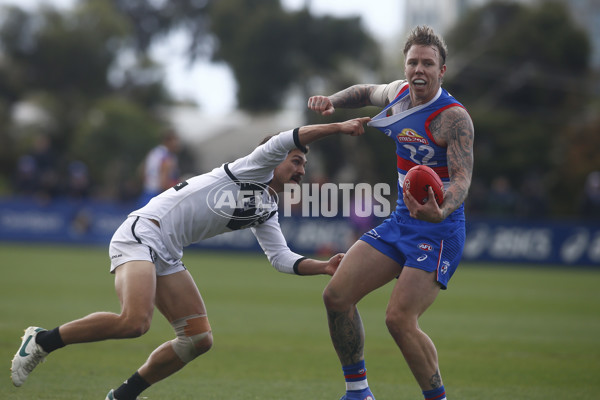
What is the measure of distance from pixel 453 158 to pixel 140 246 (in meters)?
2.52

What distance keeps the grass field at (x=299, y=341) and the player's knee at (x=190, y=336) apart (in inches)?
28.7

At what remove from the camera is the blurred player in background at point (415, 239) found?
6258 mm

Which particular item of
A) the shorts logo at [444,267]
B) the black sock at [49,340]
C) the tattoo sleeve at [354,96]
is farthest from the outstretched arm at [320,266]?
the black sock at [49,340]

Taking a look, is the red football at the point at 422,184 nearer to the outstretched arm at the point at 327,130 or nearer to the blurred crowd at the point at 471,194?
the outstretched arm at the point at 327,130

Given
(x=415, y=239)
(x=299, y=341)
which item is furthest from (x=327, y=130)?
(x=299, y=341)

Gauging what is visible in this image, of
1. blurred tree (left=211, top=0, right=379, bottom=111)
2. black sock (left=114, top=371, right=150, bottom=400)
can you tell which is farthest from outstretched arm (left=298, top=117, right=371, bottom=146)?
blurred tree (left=211, top=0, right=379, bottom=111)

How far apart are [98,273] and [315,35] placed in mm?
29187

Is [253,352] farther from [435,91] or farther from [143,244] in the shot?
[435,91]

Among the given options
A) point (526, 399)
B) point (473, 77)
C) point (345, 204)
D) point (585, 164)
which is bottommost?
point (526, 399)

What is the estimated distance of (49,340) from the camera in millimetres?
6434

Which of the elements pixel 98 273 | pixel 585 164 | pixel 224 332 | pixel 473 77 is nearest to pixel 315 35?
pixel 473 77

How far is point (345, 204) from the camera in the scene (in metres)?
26.2

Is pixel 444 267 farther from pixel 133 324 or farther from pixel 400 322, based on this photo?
pixel 133 324

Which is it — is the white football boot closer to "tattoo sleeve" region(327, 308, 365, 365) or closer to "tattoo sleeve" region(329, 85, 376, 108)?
"tattoo sleeve" region(327, 308, 365, 365)
